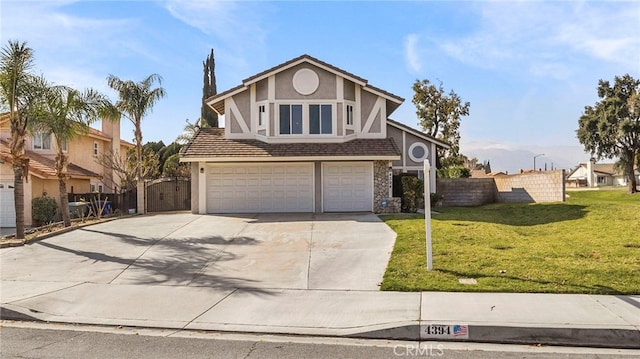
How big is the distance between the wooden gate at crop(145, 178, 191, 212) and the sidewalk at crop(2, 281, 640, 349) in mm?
16255

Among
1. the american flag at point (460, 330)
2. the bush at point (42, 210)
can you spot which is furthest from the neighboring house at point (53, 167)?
the american flag at point (460, 330)

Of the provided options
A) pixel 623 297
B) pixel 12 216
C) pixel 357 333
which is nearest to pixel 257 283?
pixel 357 333

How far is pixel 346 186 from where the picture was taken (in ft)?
68.8

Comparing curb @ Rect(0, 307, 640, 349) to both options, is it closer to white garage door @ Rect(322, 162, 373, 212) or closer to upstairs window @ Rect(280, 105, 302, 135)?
white garage door @ Rect(322, 162, 373, 212)

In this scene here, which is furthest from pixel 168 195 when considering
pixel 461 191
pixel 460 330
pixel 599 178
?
pixel 599 178

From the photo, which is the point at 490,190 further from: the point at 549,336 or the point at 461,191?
the point at 549,336

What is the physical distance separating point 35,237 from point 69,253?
3005mm

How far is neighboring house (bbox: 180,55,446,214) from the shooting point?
2059 cm

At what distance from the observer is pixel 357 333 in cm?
677

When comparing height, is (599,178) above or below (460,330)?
above

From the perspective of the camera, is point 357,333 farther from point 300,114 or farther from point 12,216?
point 12,216

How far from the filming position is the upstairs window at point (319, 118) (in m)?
21.5

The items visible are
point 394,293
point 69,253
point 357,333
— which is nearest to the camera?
point 357,333

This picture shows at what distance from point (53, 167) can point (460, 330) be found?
25921mm
